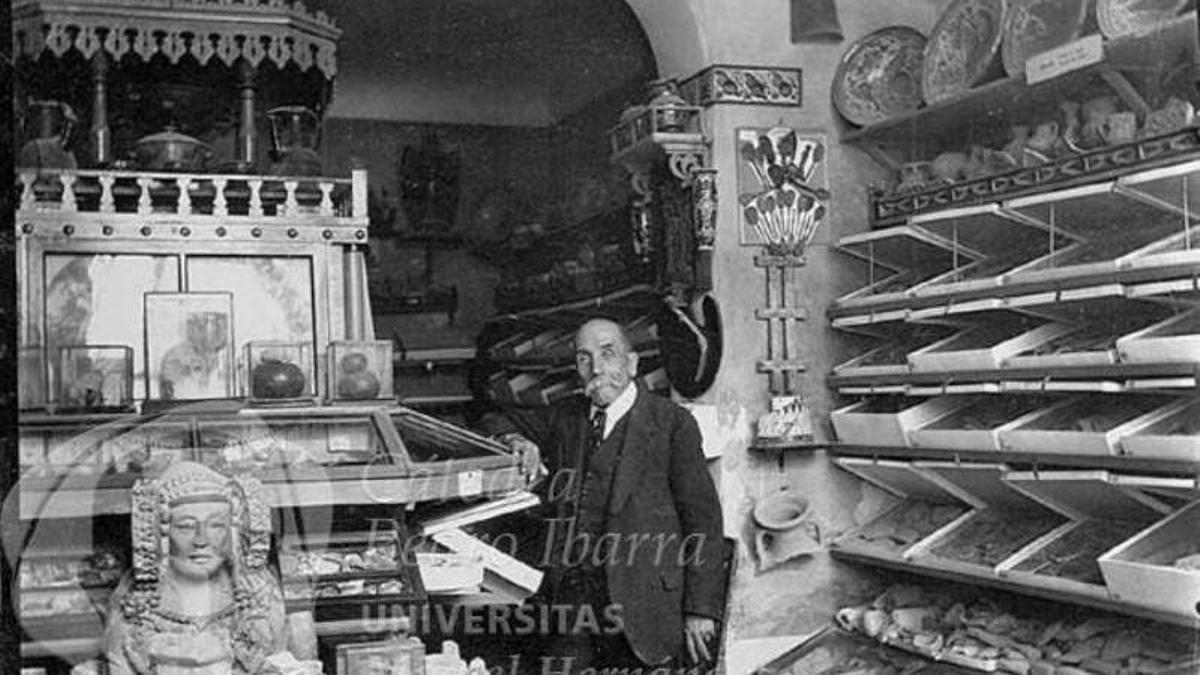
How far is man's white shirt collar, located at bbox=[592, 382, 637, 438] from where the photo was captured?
256 cm

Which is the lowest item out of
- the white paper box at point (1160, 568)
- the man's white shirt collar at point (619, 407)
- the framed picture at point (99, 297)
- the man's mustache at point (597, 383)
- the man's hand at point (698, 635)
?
the man's hand at point (698, 635)

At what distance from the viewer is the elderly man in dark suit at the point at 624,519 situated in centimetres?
252

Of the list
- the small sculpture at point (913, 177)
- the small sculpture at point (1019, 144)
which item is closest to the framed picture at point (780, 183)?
the small sculpture at point (913, 177)

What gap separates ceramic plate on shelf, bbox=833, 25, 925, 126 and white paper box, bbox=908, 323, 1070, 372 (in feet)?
1.37

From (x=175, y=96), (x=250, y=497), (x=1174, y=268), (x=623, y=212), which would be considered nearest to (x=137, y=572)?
(x=250, y=497)

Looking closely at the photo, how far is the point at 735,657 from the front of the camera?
261 cm

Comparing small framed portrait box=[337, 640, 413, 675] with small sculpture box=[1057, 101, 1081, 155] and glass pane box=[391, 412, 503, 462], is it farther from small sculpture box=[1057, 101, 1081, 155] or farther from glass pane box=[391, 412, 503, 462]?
small sculpture box=[1057, 101, 1081, 155]

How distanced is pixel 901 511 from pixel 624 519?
0.50m

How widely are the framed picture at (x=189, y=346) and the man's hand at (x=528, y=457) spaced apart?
48 centimetres

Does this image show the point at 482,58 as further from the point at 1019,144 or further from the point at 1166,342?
the point at 1166,342

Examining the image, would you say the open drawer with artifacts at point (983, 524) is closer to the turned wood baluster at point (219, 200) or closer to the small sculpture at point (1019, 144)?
the small sculpture at point (1019, 144)

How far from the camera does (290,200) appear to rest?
239 cm

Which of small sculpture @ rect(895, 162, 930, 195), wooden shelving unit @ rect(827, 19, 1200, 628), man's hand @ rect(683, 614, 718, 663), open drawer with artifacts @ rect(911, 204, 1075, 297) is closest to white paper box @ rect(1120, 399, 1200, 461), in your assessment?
wooden shelving unit @ rect(827, 19, 1200, 628)

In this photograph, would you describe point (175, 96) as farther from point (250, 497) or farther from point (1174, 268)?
point (1174, 268)
